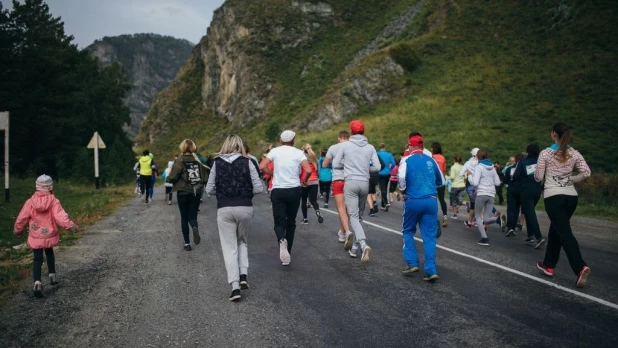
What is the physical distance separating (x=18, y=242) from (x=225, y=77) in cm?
7866

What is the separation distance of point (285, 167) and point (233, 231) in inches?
65.4

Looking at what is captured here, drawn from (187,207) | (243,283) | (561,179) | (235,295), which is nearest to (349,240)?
(243,283)

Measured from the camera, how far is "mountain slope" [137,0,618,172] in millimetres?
40906

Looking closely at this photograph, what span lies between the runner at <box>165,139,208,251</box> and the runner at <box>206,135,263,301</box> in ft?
10.6

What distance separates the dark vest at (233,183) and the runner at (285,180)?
104 cm

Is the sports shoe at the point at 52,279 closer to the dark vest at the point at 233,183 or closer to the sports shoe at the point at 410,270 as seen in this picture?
the dark vest at the point at 233,183

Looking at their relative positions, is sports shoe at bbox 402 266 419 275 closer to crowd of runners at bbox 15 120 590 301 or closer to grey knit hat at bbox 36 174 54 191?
crowd of runners at bbox 15 120 590 301

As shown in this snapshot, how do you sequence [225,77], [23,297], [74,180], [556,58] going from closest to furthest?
[23,297]
[74,180]
[556,58]
[225,77]

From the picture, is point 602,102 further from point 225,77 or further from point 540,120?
point 225,77

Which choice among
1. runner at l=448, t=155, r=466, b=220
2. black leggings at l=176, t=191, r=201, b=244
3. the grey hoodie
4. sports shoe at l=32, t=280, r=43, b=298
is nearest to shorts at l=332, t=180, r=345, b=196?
the grey hoodie

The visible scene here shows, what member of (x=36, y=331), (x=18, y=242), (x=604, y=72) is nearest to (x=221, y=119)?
(x=604, y=72)

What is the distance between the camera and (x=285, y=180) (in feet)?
24.4

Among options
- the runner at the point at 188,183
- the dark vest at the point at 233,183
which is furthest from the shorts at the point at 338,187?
the dark vest at the point at 233,183

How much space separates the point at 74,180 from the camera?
30641 millimetres
